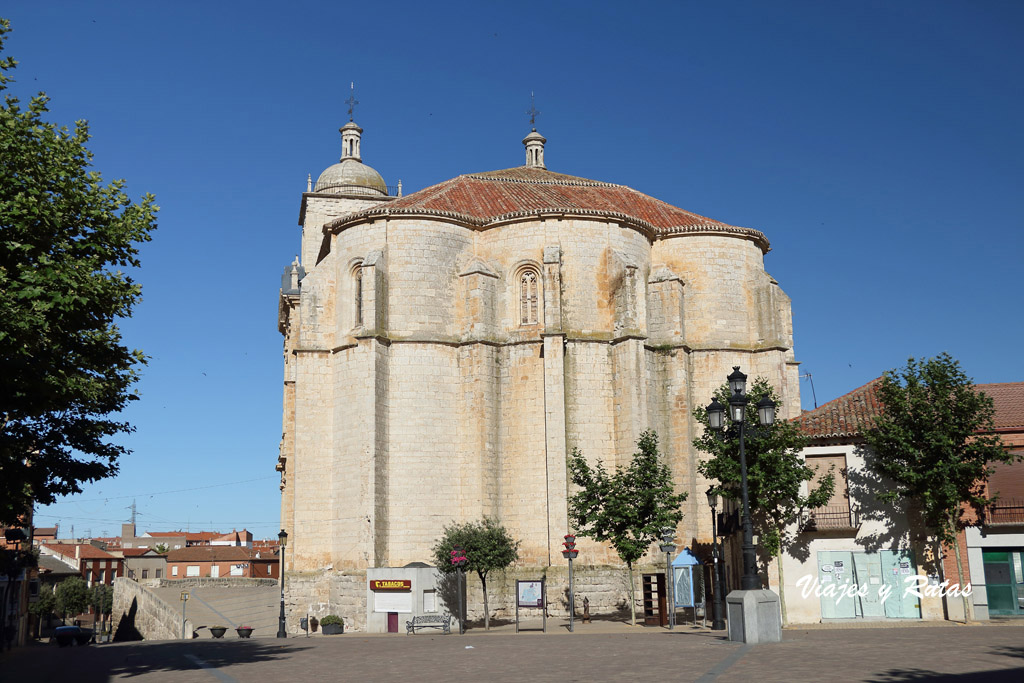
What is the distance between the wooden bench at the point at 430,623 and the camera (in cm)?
3144

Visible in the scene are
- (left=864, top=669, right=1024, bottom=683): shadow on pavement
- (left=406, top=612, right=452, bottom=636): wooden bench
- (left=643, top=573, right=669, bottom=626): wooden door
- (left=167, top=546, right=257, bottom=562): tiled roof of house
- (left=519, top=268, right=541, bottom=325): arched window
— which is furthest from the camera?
(left=167, top=546, right=257, bottom=562): tiled roof of house

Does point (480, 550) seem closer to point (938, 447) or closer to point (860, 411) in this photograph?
point (860, 411)

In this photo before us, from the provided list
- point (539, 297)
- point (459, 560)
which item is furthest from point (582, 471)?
point (539, 297)

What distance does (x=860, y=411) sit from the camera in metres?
28.8

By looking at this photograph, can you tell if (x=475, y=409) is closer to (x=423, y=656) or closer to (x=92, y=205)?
(x=423, y=656)

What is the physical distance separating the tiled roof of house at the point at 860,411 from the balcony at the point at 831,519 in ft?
6.70

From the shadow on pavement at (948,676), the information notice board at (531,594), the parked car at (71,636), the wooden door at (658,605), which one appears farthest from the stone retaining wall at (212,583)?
the shadow on pavement at (948,676)

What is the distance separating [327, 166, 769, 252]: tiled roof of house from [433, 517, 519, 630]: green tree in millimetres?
12953

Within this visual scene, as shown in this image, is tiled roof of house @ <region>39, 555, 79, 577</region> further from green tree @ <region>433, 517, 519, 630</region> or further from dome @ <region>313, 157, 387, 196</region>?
green tree @ <region>433, 517, 519, 630</region>

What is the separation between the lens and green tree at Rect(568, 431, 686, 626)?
100 ft

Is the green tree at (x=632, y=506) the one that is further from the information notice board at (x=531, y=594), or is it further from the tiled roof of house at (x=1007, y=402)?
the tiled roof of house at (x=1007, y=402)

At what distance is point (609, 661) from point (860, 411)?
623 inches

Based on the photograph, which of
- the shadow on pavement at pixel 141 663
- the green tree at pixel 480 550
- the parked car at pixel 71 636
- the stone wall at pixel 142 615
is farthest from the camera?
the stone wall at pixel 142 615

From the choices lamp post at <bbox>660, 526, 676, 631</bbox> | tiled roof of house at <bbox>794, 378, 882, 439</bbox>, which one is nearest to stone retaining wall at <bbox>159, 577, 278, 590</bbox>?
lamp post at <bbox>660, 526, 676, 631</bbox>
